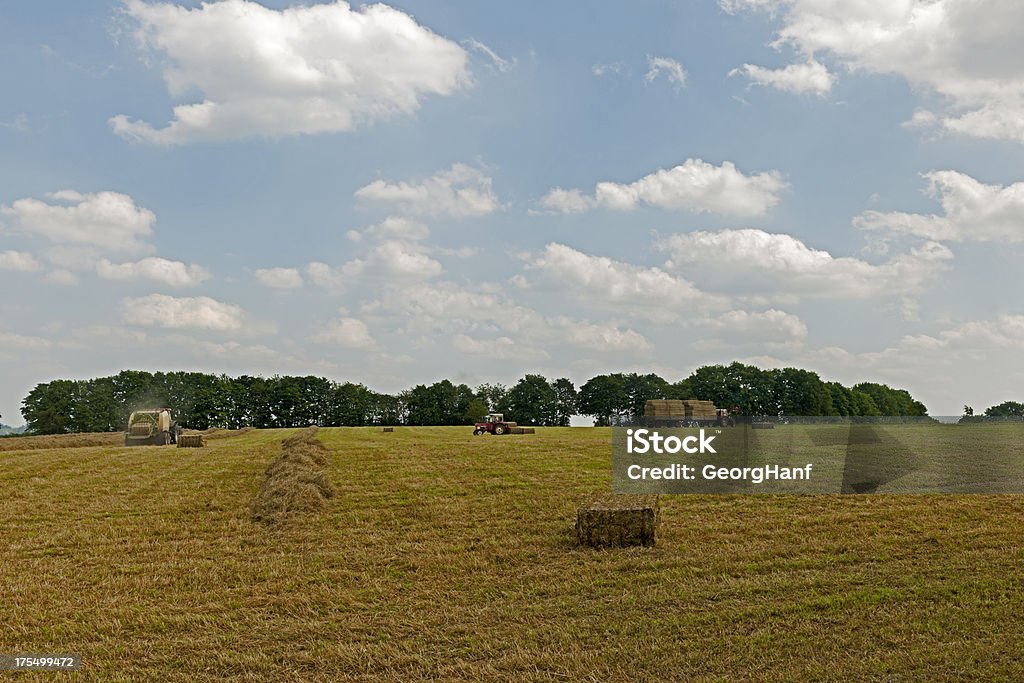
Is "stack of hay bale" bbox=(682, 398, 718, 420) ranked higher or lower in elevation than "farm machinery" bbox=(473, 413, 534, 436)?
higher

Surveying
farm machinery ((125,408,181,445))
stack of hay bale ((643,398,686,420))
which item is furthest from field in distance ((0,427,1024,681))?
stack of hay bale ((643,398,686,420))

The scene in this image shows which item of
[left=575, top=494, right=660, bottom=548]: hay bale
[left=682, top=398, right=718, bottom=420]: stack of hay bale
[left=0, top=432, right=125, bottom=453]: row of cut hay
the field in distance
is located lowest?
[left=0, top=432, right=125, bottom=453]: row of cut hay

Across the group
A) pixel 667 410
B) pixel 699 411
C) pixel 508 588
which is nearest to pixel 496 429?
pixel 667 410

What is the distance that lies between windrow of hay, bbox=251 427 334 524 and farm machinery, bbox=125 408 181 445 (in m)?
22.2

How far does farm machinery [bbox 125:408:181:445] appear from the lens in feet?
142

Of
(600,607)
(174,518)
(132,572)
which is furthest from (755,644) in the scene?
(174,518)

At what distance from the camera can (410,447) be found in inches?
1272

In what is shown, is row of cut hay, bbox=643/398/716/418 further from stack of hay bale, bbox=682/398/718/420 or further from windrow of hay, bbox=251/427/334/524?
windrow of hay, bbox=251/427/334/524

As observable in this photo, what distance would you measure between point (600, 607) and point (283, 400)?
102 metres

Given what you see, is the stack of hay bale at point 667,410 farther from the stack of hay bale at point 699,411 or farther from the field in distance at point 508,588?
the field in distance at point 508,588

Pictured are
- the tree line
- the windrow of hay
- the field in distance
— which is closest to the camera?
the field in distance

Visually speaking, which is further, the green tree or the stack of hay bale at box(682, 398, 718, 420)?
the green tree

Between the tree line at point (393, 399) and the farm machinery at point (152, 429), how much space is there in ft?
178

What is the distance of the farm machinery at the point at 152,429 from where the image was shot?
4338 cm
